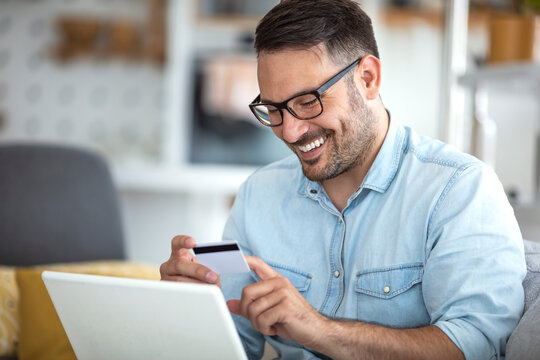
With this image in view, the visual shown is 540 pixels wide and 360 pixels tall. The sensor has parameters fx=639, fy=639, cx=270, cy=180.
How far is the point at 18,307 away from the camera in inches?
70.9

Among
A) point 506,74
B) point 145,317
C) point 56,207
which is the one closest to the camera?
point 145,317

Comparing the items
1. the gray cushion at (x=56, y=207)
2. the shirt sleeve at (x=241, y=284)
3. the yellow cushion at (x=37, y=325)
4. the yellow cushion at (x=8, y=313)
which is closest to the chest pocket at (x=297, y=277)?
the shirt sleeve at (x=241, y=284)

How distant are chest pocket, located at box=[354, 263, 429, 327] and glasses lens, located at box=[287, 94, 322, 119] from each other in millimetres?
323

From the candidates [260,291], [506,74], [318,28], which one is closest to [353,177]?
[318,28]

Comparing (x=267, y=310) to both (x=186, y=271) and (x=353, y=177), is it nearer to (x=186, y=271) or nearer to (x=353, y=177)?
(x=186, y=271)

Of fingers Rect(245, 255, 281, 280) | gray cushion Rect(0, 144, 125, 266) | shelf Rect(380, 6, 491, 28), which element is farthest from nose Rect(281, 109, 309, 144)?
shelf Rect(380, 6, 491, 28)

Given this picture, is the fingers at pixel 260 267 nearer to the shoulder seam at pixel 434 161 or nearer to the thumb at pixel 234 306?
the thumb at pixel 234 306

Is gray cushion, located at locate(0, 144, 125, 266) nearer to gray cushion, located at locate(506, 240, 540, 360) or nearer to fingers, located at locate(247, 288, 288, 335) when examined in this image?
fingers, located at locate(247, 288, 288, 335)

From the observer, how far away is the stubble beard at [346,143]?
1.28 meters

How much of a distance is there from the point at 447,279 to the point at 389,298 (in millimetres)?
165

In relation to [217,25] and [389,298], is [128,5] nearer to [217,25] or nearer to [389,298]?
[217,25]

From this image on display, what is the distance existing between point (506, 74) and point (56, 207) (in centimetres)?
162

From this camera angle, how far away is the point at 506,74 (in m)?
1.86

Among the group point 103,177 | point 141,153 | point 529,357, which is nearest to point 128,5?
point 141,153
